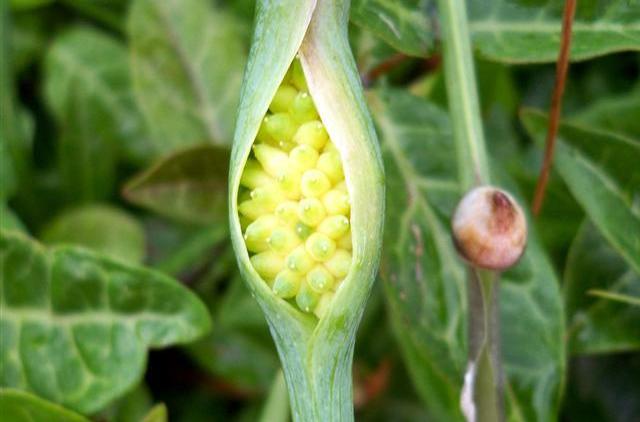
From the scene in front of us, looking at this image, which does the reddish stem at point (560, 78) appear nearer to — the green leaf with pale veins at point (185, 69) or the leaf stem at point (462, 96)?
the leaf stem at point (462, 96)

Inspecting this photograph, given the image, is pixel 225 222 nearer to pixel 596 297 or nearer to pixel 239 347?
pixel 239 347

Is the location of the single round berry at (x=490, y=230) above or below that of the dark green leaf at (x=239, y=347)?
above

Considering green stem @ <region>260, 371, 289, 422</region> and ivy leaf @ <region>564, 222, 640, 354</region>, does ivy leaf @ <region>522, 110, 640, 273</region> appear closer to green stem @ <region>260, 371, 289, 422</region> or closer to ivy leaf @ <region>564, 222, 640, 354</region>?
ivy leaf @ <region>564, 222, 640, 354</region>

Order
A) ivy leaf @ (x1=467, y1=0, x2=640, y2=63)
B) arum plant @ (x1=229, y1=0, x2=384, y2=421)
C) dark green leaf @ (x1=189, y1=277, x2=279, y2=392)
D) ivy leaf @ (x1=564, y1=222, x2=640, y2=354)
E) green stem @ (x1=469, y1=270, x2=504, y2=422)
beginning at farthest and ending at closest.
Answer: dark green leaf @ (x1=189, y1=277, x2=279, y2=392) < ivy leaf @ (x1=564, y1=222, x2=640, y2=354) < ivy leaf @ (x1=467, y1=0, x2=640, y2=63) < green stem @ (x1=469, y1=270, x2=504, y2=422) < arum plant @ (x1=229, y1=0, x2=384, y2=421)

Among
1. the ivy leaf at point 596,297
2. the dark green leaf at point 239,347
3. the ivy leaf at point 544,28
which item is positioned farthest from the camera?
the dark green leaf at point 239,347

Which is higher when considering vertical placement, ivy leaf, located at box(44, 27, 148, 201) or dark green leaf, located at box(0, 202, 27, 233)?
ivy leaf, located at box(44, 27, 148, 201)

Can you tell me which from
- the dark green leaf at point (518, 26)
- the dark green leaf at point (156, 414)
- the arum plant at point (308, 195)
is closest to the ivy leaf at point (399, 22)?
the dark green leaf at point (518, 26)

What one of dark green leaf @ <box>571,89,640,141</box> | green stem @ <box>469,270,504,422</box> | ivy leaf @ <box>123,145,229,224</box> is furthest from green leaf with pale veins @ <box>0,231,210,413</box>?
dark green leaf @ <box>571,89,640,141</box>

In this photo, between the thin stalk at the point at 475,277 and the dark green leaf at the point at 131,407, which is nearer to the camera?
the thin stalk at the point at 475,277
